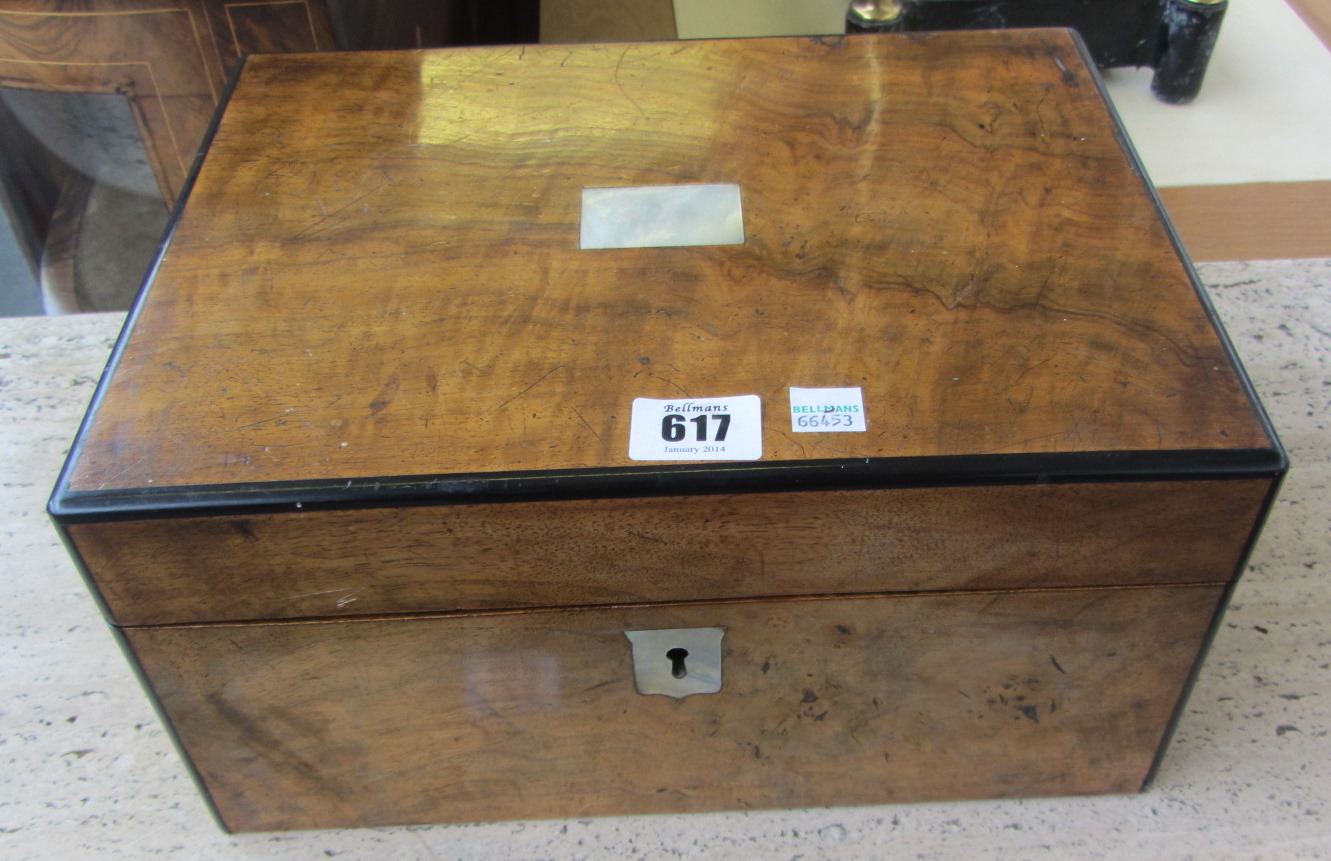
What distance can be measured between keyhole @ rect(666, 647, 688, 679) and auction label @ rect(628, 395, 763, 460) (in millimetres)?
169

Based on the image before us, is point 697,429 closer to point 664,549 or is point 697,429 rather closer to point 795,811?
point 664,549

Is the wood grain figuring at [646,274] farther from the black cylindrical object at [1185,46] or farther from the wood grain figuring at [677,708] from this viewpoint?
the black cylindrical object at [1185,46]

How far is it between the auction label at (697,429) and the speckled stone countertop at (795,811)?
0.36 meters

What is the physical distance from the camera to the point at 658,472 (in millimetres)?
710

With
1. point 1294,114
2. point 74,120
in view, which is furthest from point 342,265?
point 1294,114

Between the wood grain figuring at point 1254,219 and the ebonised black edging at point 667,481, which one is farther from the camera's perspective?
the wood grain figuring at point 1254,219

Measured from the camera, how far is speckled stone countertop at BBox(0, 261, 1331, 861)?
898 millimetres

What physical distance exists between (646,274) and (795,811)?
44cm

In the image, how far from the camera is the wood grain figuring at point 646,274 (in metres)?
0.74

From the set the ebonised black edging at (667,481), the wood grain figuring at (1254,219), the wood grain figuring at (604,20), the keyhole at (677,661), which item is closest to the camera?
the ebonised black edging at (667,481)

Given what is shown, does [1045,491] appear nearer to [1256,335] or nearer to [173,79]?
[1256,335]

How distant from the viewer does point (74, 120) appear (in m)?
1.41

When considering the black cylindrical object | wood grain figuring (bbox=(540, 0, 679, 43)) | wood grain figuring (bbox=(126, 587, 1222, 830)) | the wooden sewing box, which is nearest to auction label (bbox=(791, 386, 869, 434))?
the wooden sewing box

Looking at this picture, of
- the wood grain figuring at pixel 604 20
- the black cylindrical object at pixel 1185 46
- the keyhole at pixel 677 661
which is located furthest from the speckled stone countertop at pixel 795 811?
the wood grain figuring at pixel 604 20
